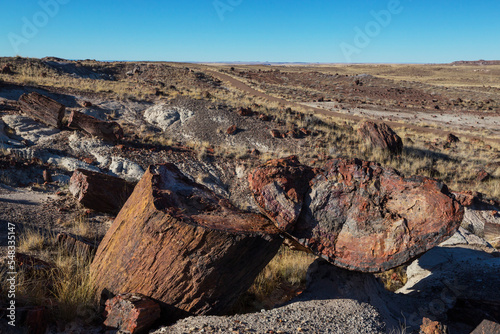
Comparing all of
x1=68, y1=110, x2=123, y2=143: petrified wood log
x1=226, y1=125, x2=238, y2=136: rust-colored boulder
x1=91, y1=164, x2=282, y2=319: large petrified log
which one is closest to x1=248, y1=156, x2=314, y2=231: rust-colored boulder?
x1=91, y1=164, x2=282, y2=319: large petrified log

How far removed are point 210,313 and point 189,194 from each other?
4.36ft

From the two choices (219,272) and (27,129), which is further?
(27,129)

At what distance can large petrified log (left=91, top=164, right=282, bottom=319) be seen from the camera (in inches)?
136

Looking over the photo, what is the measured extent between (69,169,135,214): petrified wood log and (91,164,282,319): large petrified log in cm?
296

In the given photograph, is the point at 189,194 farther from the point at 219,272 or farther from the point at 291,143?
the point at 291,143

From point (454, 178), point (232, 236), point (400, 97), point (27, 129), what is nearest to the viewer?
point (232, 236)

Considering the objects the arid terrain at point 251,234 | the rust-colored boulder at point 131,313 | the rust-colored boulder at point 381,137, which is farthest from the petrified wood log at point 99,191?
the rust-colored boulder at point 381,137

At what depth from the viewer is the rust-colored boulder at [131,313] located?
3273 mm

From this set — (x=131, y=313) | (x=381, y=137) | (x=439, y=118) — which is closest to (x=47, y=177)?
(x=131, y=313)

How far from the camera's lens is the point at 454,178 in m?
14.8

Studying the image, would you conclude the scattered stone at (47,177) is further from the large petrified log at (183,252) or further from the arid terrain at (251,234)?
the large petrified log at (183,252)

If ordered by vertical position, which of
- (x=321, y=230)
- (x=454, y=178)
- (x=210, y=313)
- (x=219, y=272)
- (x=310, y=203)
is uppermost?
(x=310, y=203)

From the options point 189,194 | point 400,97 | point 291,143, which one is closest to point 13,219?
point 189,194

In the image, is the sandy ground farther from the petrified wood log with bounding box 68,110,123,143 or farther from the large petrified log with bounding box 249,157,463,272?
the large petrified log with bounding box 249,157,463,272
